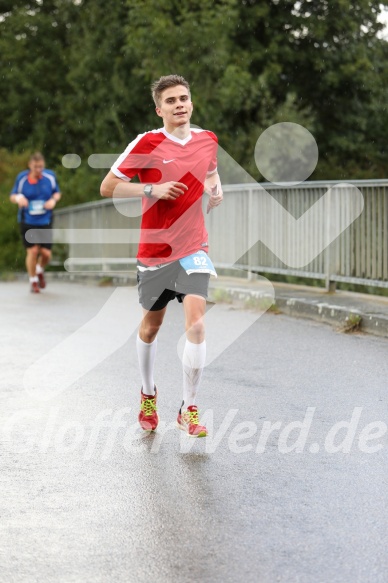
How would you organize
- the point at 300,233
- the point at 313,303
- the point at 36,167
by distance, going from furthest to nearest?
the point at 36,167
the point at 300,233
the point at 313,303

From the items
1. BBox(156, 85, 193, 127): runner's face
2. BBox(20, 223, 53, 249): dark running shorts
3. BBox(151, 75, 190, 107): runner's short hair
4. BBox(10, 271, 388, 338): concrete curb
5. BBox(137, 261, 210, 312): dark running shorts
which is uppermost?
BBox(151, 75, 190, 107): runner's short hair

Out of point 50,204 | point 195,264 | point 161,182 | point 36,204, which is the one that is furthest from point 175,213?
point 36,204

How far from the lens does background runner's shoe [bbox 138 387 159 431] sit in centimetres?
645

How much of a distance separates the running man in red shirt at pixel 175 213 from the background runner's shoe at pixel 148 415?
0.18m

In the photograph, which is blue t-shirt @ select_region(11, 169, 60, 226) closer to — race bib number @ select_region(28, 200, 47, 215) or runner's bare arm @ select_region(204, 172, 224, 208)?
race bib number @ select_region(28, 200, 47, 215)

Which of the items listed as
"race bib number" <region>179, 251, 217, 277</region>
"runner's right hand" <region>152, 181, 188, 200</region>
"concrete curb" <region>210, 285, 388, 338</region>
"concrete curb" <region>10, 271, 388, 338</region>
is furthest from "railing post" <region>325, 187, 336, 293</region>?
"runner's right hand" <region>152, 181, 188, 200</region>

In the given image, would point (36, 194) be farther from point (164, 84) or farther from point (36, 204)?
point (164, 84)

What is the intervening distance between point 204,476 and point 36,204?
40.4 feet

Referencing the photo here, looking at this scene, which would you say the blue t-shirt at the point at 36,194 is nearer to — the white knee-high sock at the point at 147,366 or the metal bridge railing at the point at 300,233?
the metal bridge railing at the point at 300,233

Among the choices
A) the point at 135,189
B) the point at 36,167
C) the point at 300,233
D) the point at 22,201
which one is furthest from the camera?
the point at 36,167

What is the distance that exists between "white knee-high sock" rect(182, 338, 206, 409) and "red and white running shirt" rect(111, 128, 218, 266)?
1.66ft

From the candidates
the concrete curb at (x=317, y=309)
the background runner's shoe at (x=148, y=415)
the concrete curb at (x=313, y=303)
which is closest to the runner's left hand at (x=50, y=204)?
the concrete curb at (x=313, y=303)

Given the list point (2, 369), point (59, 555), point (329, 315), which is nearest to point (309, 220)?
point (329, 315)

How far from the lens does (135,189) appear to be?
6129 mm
